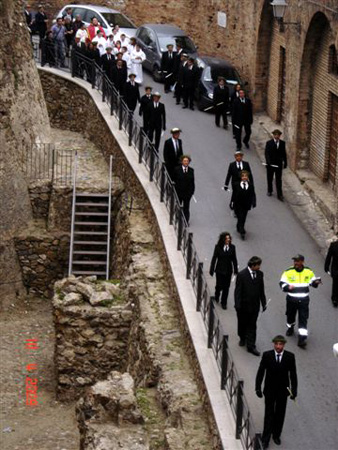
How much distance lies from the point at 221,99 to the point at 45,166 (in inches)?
165

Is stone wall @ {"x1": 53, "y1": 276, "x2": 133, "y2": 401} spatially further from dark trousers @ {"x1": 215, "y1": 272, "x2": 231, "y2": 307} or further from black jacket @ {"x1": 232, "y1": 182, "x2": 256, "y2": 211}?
black jacket @ {"x1": 232, "y1": 182, "x2": 256, "y2": 211}

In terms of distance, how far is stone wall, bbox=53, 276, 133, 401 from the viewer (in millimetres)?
21516

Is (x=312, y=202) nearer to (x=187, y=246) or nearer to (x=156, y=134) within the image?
(x=156, y=134)

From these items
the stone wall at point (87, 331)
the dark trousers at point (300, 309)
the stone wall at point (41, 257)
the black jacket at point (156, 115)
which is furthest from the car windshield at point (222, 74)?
the dark trousers at point (300, 309)

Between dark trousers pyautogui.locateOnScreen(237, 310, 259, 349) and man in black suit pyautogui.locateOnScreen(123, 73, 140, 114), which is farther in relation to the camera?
man in black suit pyautogui.locateOnScreen(123, 73, 140, 114)

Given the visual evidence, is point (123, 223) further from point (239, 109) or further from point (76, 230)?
point (239, 109)

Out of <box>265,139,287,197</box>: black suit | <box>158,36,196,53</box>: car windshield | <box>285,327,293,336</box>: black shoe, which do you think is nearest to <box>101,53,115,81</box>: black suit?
<box>158,36,196,53</box>: car windshield

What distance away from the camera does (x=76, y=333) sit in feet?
70.9

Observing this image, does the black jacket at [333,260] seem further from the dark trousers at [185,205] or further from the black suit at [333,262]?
the dark trousers at [185,205]

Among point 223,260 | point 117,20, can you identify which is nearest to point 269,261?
point 223,260

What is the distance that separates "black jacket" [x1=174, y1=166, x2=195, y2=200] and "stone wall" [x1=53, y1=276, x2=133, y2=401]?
2.17 metres

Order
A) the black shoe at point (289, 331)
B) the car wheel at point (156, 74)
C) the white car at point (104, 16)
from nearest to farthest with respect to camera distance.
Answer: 1. the black shoe at point (289, 331)
2. the car wheel at point (156, 74)
3. the white car at point (104, 16)

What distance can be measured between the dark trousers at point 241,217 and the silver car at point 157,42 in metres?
10.4

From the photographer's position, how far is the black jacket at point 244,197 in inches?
883
